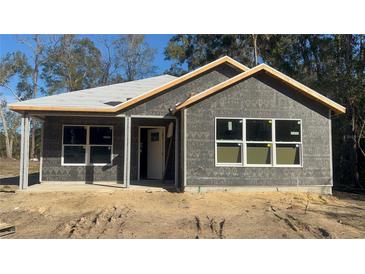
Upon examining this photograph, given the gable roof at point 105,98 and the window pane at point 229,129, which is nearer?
the window pane at point 229,129

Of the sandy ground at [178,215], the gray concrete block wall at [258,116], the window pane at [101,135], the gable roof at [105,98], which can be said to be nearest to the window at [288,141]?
the gray concrete block wall at [258,116]

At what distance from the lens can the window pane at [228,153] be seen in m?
11.1

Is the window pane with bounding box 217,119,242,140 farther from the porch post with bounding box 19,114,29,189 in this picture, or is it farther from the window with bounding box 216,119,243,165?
the porch post with bounding box 19,114,29,189

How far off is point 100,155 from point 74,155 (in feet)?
3.19

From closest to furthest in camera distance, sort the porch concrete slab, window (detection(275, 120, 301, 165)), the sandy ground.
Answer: the sandy ground, the porch concrete slab, window (detection(275, 120, 301, 165))

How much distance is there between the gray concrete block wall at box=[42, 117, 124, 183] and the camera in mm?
12641

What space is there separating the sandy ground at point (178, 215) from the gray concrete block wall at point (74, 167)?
72.9 inches

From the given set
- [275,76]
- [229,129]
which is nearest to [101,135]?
[229,129]

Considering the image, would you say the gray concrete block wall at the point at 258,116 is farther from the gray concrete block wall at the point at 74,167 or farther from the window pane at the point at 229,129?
the gray concrete block wall at the point at 74,167

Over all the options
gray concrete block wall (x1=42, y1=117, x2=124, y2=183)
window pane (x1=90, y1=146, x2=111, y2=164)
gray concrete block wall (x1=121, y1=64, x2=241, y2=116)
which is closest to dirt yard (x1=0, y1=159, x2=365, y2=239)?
gray concrete block wall (x1=42, y1=117, x2=124, y2=183)

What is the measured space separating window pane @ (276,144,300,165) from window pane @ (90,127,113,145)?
249 inches

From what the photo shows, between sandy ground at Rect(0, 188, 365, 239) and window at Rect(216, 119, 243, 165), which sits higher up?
window at Rect(216, 119, 243, 165)

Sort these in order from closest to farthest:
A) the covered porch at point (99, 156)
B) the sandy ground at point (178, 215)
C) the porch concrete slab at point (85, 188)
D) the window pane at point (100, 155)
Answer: the sandy ground at point (178, 215)
the porch concrete slab at point (85, 188)
the covered porch at point (99, 156)
the window pane at point (100, 155)
